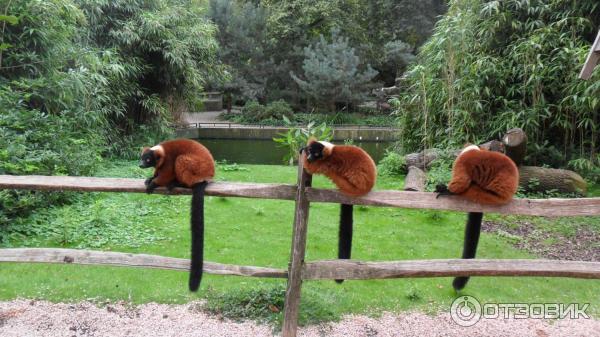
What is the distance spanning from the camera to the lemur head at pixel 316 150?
278 centimetres

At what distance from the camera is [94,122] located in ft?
26.5

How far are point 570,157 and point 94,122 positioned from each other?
8697 mm

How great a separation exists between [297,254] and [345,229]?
1.29 feet

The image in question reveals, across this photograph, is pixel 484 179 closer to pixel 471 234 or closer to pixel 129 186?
pixel 471 234

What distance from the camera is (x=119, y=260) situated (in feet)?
9.91

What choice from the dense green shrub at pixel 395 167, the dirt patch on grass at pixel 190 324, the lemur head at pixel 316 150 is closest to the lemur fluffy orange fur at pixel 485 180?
the lemur head at pixel 316 150

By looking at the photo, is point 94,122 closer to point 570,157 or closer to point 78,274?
point 78,274

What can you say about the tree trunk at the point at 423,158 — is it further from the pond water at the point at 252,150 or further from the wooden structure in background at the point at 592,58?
the pond water at the point at 252,150

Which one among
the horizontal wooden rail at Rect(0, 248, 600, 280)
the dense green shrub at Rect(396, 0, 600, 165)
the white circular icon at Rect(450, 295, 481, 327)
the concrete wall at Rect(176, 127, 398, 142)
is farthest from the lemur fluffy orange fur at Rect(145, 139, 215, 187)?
the concrete wall at Rect(176, 127, 398, 142)

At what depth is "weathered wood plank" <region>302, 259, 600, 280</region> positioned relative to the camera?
2854mm

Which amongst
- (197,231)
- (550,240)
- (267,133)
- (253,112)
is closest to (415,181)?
(550,240)

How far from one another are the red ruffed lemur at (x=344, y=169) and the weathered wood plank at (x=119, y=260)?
52 centimetres

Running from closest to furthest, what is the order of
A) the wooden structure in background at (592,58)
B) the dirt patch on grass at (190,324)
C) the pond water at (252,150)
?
the dirt patch on grass at (190,324), the wooden structure in background at (592,58), the pond water at (252,150)

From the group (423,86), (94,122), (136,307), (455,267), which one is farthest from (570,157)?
(94,122)
